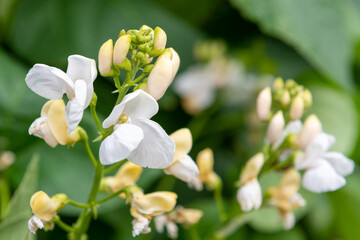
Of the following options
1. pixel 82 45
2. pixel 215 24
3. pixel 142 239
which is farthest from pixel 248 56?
pixel 142 239

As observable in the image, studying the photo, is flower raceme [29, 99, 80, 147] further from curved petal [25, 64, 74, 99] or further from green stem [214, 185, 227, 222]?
green stem [214, 185, 227, 222]

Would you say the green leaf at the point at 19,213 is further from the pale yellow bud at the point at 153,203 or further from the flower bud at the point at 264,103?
the flower bud at the point at 264,103

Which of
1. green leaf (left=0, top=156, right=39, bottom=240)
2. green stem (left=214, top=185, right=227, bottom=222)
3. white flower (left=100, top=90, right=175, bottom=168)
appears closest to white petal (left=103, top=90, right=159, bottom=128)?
white flower (left=100, top=90, right=175, bottom=168)

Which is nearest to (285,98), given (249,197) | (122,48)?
(249,197)

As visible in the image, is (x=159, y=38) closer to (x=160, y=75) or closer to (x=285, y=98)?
(x=160, y=75)

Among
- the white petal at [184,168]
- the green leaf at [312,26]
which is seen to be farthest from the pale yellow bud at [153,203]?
the green leaf at [312,26]

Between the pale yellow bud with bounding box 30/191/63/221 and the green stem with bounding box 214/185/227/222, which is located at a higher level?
the pale yellow bud with bounding box 30/191/63/221
